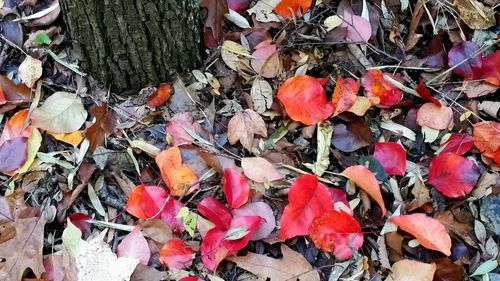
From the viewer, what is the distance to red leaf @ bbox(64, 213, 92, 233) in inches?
68.0

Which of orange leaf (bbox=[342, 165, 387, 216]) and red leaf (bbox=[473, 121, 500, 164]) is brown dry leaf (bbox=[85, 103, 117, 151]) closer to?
orange leaf (bbox=[342, 165, 387, 216])

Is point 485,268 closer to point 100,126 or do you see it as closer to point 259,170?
point 259,170

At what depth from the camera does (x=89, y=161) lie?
1.80 meters

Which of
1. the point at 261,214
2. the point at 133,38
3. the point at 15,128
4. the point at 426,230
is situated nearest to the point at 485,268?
the point at 426,230

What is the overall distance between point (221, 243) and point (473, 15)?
109cm

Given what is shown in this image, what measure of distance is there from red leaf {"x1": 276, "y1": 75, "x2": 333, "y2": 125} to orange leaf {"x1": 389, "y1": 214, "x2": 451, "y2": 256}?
37 centimetres

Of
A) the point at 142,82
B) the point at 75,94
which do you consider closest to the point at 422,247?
the point at 142,82

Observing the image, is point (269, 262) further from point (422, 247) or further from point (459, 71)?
point (459, 71)

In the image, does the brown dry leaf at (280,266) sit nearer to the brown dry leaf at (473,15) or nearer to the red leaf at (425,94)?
the red leaf at (425,94)

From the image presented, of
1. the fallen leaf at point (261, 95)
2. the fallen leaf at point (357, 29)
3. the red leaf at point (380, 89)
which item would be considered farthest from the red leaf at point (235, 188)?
the fallen leaf at point (357, 29)

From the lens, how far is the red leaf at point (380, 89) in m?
1.87

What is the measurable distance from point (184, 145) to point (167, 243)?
0.29 m

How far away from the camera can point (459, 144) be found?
183 cm

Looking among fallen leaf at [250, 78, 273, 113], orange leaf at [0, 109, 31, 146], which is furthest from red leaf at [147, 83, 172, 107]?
orange leaf at [0, 109, 31, 146]
